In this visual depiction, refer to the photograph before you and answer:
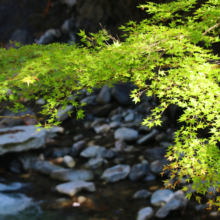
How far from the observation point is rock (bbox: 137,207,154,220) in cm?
499

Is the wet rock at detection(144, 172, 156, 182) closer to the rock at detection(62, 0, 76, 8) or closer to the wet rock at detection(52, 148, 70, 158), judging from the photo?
the wet rock at detection(52, 148, 70, 158)

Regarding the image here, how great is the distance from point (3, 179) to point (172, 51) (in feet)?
21.0

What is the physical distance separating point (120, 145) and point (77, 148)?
148 centimetres

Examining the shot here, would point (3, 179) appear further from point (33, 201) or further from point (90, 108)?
point (90, 108)

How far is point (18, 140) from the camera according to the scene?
304 inches

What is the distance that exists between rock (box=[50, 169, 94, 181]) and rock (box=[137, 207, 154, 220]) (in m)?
2.01

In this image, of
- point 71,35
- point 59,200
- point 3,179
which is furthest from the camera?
point 71,35

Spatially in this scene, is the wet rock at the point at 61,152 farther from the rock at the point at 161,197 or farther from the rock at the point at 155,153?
the rock at the point at 161,197

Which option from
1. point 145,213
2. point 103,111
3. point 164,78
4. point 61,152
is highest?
point 164,78

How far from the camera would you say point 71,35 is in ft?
51.0

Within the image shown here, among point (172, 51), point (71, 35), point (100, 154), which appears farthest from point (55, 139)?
point (71, 35)

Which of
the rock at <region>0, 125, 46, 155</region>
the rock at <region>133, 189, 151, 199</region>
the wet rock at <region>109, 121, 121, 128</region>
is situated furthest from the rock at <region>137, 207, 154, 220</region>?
the wet rock at <region>109, 121, 121, 128</region>

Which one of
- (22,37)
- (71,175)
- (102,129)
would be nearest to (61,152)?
(71,175)

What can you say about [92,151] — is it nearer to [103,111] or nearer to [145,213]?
[103,111]
